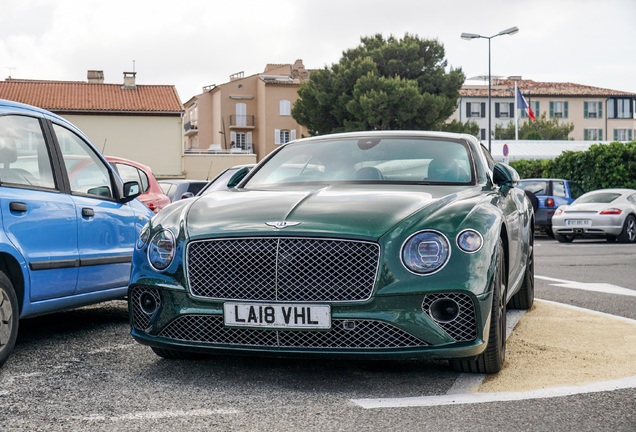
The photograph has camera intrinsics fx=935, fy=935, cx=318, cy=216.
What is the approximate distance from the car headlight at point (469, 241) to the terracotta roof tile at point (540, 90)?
97185mm

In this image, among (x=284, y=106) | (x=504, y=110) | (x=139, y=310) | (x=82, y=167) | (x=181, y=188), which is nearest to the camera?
(x=139, y=310)

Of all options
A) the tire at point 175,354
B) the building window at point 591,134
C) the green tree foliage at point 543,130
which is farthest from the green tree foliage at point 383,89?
the tire at point 175,354

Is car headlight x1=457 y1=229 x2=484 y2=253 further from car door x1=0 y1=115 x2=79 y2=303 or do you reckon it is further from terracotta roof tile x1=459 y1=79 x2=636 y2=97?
terracotta roof tile x1=459 y1=79 x2=636 y2=97

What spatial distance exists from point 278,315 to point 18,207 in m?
1.86

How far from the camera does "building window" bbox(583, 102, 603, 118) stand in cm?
10494

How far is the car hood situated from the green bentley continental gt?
1 centimetres

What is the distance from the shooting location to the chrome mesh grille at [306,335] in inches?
189

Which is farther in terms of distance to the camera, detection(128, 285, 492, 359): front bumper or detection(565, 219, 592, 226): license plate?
detection(565, 219, 592, 226): license plate

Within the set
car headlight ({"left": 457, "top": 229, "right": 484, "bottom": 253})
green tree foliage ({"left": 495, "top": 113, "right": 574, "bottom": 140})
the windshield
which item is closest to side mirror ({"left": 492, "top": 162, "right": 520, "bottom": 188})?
the windshield

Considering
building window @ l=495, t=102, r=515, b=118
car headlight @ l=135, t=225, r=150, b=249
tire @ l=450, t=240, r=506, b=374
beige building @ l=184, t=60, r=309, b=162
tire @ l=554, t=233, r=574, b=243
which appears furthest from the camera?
building window @ l=495, t=102, r=515, b=118

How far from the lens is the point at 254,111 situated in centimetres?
8925

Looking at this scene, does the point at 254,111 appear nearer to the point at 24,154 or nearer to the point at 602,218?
the point at 602,218

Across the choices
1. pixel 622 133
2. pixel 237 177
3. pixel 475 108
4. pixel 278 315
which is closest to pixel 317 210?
pixel 278 315

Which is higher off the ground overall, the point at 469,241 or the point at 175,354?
the point at 469,241
